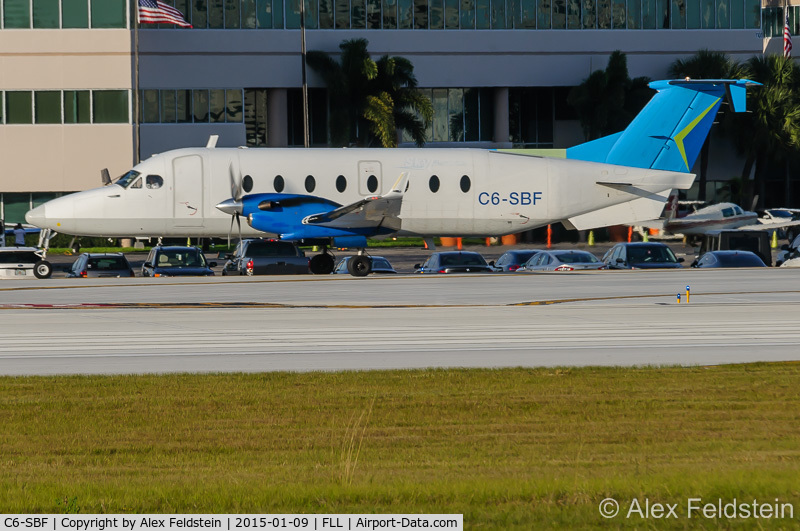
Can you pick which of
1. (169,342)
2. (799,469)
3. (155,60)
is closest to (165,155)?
(169,342)

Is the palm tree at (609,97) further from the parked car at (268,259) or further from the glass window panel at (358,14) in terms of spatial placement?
the parked car at (268,259)

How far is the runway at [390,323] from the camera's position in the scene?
16.5 m

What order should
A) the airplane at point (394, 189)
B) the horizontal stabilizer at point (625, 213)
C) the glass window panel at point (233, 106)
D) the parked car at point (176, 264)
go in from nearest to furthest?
the airplane at point (394, 189) → the horizontal stabilizer at point (625, 213) → the parked car at point (176, 264) → the glass window panel at point (233, 106)

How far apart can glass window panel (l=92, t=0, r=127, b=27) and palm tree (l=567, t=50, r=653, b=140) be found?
88.3 ft

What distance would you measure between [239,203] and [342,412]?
21.1 meters

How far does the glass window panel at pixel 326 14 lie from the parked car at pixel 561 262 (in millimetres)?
32223

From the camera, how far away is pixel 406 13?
68250 millimetres

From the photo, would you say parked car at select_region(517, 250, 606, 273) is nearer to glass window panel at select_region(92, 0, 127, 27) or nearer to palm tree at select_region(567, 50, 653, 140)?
palm tree at select_region(567, 50, 653, 140)

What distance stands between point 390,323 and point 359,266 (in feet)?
40.8

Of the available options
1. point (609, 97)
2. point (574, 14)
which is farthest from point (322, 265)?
point (574, 14)

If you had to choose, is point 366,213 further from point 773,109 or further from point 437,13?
point 773,109

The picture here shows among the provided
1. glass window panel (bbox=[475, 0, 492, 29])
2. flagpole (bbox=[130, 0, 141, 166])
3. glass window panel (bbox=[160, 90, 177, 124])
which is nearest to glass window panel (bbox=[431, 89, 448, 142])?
glass window panel (bbox=[475, 0, 492, 29])

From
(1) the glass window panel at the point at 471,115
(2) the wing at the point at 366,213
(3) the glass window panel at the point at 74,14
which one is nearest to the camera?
(2) the wing at the point at 366,213

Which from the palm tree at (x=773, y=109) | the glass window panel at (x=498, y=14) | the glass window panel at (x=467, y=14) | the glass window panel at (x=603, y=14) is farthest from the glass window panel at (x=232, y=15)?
the palm tree at (x=773, y=109)
